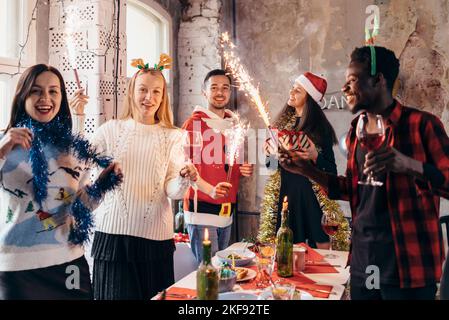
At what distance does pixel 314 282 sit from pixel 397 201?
49 cm

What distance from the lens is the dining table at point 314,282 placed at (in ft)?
5.11

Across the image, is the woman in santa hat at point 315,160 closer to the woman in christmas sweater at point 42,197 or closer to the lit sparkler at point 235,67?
the lit sparkler at point 235,67

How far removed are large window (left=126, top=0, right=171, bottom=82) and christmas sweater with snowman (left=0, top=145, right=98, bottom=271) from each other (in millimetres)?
2151

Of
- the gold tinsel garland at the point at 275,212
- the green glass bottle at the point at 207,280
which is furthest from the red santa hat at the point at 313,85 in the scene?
the green glass bottle at the point at 207,280

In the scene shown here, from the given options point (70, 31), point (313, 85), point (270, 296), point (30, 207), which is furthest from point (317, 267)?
point (70, 31)

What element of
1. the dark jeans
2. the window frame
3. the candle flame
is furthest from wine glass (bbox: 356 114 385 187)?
the window frame

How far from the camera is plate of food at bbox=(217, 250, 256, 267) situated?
189 centimetres

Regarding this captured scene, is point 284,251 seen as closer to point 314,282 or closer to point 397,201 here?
point 314,282

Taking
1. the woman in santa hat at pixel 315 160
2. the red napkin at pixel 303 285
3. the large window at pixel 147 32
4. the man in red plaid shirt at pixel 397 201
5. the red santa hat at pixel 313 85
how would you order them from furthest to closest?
the large window at pixel 147 32 → the red santa hat at pixel 313 85 → the woman in santa hat at pixel 315 160 → the red napkin at pixel 303 285 → the man in red plaid shirt at pixel 397 201

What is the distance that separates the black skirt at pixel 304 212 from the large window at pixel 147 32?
1.77 metres

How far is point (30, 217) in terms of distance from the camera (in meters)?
1.64

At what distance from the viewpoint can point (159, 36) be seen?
392 centimetres

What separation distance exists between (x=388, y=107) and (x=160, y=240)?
4.22 ft
